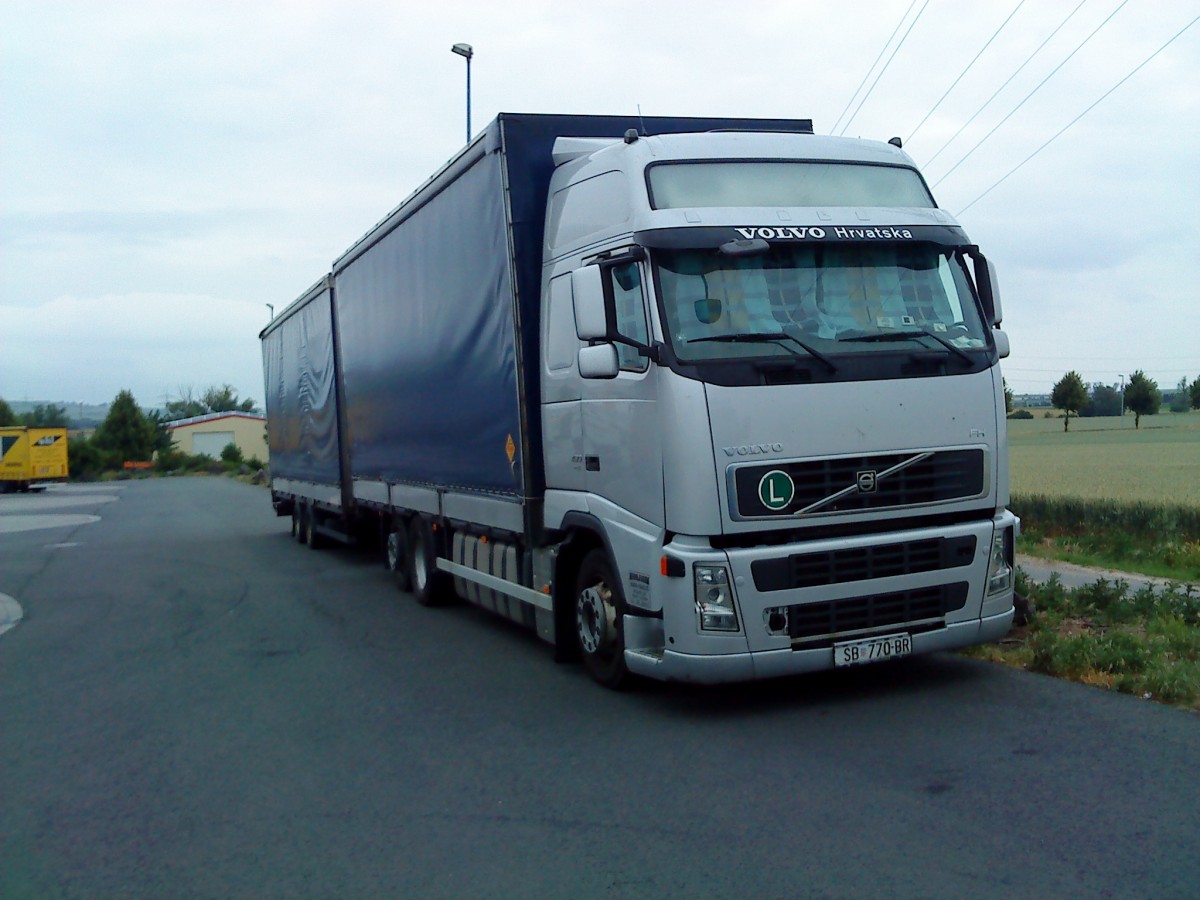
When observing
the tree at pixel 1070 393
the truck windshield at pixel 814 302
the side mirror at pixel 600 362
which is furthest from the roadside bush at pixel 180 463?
the truck windshield at pixel 814 302

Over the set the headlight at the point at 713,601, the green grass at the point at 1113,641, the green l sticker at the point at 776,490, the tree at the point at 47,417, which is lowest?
the green grass at the point at 1113,641

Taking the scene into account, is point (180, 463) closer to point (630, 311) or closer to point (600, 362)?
point (630, 311)

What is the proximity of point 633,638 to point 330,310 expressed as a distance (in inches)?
399

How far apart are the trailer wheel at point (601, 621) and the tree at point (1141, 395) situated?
5686 centimetres

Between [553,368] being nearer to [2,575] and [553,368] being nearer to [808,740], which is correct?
[808,740]

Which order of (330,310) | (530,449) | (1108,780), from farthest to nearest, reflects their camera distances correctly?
1. (330,310)
2. (530,449)
3. (1108,780)

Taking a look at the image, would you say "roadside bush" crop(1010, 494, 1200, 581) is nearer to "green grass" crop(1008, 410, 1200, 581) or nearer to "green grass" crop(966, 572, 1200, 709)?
"green grass" crop(1008, 410, 1200, 581)

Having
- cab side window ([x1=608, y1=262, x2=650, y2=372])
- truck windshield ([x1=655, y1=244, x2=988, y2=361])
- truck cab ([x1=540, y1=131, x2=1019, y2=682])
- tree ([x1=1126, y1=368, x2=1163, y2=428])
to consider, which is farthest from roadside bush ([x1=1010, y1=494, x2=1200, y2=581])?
tree ([x1=1126, y1=368, x2=1163, y2=428])

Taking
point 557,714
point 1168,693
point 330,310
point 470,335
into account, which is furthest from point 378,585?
point 1168,693

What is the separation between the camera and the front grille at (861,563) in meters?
6.61

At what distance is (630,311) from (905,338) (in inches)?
65.3

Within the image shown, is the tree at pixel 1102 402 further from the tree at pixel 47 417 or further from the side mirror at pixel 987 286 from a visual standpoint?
the tree at pixel 47 417

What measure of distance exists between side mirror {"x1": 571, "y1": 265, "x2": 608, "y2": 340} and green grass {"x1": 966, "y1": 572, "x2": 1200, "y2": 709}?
148 inches

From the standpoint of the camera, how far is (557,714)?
7277 millimetres
